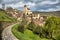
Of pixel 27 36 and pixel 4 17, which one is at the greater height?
pixel 4 17

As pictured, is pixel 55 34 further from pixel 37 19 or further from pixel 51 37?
pixel 37 19

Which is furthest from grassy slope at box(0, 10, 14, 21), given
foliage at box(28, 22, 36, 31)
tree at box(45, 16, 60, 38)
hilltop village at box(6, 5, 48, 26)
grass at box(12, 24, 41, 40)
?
tree at box(45, 16, 60, 38)

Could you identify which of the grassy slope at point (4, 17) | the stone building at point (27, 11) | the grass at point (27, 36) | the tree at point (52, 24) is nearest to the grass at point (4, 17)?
the grassy slope at point (4, 17)

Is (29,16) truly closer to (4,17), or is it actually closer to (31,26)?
(31,26)

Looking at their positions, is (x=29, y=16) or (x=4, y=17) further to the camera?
(x=4, y=17)

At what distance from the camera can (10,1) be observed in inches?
523

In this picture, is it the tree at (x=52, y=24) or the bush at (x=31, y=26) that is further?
the bush at (x=31, y=26)

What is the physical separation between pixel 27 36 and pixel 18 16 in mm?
2199

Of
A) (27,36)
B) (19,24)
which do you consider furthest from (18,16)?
(27,36)

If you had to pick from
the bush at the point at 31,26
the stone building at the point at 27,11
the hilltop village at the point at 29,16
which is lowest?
the bush at the point at 31,26

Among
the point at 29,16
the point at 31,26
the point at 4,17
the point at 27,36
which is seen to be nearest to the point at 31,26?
the point at 31,26

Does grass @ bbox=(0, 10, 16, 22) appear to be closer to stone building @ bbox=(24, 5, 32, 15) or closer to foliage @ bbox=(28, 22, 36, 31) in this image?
stone building @ bbox=(24, 5, 32, 15)

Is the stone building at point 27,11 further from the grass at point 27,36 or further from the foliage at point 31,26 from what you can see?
the grass at point 27,36

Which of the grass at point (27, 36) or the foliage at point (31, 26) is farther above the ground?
the foliage at point (31, 26)
